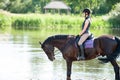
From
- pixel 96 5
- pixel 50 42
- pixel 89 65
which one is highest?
pixel 50 42

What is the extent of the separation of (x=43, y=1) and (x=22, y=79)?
90538 mm

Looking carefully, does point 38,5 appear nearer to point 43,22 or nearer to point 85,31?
point 43,22

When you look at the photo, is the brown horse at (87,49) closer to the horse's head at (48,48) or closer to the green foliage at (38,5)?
the horse's head at (48,48)

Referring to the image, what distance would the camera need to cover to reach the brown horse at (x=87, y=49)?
44.4ft

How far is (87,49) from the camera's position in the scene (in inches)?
536

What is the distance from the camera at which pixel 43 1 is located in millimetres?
103562

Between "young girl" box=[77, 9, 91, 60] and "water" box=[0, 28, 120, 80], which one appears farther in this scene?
"water" box=[0, 28, 120, 80]

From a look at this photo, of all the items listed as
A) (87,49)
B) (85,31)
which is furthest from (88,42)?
(85,31)

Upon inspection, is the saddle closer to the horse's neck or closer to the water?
the horse's neck

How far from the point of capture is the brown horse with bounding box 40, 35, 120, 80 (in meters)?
13.5

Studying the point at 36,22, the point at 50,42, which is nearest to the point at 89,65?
the point at 50,42

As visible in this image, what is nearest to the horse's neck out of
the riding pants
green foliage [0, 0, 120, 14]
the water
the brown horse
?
the brown horse

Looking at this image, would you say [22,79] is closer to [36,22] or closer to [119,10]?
[36,22]

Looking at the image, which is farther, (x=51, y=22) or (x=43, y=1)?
(x=43, y=1)
